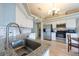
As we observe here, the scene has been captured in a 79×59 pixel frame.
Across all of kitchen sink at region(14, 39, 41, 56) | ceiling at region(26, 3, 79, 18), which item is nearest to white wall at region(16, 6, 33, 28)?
ceiling at region(26, 3, 79, 18)

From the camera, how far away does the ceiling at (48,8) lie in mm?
1535

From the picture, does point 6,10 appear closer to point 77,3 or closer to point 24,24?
point 24,24

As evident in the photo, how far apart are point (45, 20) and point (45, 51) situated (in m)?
0.49

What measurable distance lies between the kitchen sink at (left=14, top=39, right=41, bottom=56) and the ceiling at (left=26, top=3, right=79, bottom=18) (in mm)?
458

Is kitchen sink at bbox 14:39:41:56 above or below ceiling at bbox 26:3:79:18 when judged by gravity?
below

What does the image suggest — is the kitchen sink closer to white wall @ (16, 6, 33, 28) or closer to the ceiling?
white wall @ (16, 6, 33, 28)

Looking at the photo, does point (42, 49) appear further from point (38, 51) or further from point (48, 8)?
point (48, 8)

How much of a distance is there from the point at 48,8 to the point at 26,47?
727mm

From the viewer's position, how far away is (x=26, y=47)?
1622mm

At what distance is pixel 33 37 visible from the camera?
5.29 feet

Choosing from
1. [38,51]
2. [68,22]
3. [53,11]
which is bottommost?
[38,51]

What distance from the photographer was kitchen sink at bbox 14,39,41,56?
5.08ft

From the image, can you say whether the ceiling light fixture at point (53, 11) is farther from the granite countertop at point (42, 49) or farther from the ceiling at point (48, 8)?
the granite countertop at point (42, 49)

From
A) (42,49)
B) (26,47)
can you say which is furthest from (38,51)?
(26,47)
